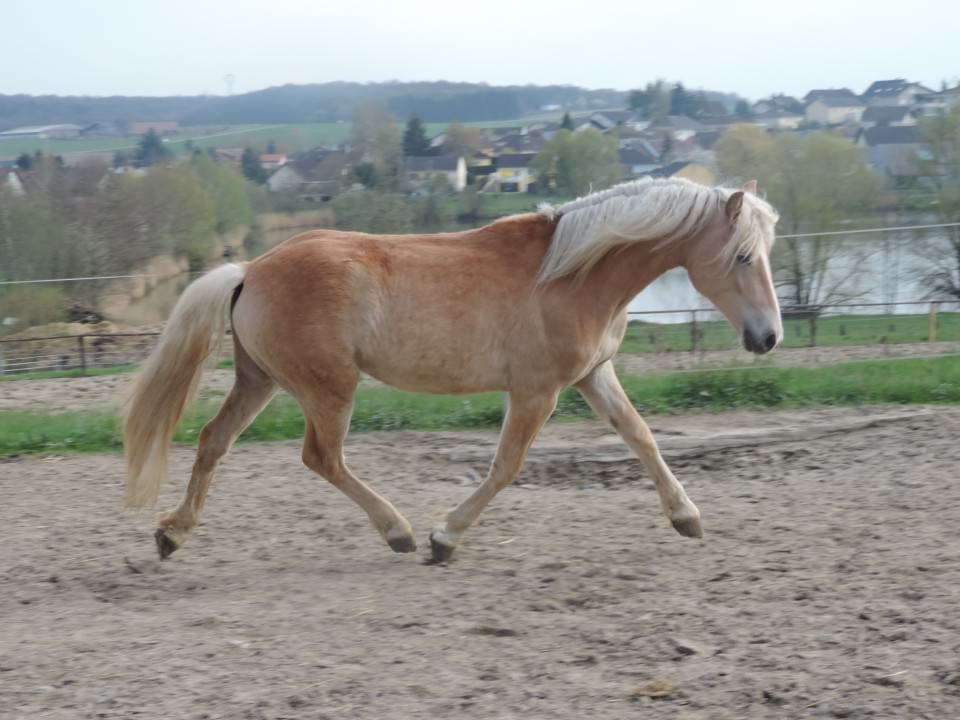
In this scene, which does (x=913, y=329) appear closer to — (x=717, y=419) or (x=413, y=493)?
(x=717, y=419)

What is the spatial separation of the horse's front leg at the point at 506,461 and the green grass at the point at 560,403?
2.70m

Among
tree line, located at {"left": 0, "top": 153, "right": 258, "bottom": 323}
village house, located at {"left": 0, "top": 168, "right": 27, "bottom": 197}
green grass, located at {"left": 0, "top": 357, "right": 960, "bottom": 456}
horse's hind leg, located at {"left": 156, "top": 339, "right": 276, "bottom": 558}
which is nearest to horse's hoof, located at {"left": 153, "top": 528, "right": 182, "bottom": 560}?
horse's hind leg, located at {"left": 156, "top": 339, "right": 276, "bottom": 558}

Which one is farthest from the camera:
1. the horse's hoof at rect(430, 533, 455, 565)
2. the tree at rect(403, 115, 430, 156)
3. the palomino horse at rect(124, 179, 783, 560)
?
the tree at rect(403, 115, 430, 156)

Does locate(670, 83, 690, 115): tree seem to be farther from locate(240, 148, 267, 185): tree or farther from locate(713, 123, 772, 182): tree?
locate(240, 148, 267, 185): tree

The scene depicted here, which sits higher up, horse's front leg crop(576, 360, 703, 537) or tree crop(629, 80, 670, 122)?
tree crop(629, 80, 670, 122)

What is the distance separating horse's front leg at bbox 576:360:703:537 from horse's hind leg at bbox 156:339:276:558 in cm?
149

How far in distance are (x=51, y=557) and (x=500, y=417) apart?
3358 mm

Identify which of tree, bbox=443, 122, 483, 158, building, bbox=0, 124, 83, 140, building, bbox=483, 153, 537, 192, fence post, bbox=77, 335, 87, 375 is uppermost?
building, bbox=0, 124, 83, 140

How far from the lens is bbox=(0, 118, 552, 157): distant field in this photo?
20.9 meters

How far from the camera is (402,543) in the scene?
462 cm

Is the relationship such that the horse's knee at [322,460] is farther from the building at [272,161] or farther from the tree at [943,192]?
the building at [272,161]

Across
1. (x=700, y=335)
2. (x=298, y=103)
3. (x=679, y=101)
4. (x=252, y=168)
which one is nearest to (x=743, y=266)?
(x=700, y=335)

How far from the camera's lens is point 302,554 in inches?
187

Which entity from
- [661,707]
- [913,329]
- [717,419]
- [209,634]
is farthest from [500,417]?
[913,329]
